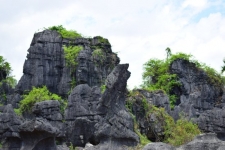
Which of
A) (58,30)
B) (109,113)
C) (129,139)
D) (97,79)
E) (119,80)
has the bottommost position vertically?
(129,139)

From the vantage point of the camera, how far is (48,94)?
29.2 meters

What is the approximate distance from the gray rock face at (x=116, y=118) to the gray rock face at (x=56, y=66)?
13988mm

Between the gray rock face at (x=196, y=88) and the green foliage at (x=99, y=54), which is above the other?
the green foliage at (x=99, y=54)

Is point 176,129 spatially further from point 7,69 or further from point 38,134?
point 7,69

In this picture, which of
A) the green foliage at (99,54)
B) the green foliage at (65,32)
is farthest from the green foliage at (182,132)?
the green foliage at (65,32)

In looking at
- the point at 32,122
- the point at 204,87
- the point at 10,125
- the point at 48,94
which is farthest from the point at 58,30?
the point at 32,122

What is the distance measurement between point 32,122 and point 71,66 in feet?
52.8

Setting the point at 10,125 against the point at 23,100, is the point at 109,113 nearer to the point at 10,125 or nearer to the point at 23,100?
the point at 10,125

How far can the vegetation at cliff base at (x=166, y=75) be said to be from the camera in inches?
1455

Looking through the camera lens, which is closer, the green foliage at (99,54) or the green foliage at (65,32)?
the green foliage at (99,54)

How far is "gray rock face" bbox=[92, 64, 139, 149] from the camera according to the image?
1488 centimetres

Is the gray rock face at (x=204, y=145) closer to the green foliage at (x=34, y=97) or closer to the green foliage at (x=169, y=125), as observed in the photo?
the green foliage at (x=169, y=125)

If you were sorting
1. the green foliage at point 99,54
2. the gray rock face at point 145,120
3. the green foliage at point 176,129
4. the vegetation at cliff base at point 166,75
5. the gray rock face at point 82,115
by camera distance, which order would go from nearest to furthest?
1. the green foliage at point 176,129
2. the gray rock face at point 82,115
3. the gray rock face at point 145,120
4. the green foliage at point 99,54
5. the vegetation at cliff base at point 166,75

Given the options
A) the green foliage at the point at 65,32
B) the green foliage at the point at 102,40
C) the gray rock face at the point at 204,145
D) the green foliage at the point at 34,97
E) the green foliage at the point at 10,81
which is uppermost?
the green foliage at the point at 65,32
